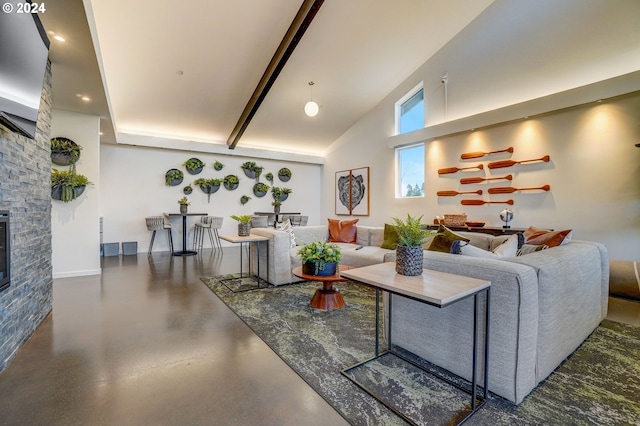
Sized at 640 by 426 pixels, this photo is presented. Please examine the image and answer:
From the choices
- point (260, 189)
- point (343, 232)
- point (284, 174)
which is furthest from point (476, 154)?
point (260, 189)

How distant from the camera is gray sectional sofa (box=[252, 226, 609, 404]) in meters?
1.67

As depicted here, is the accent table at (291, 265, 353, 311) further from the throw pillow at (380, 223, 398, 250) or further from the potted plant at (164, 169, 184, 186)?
the potted plant at (164, 169, 184, 186)

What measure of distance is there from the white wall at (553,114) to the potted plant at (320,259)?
3.53 metres

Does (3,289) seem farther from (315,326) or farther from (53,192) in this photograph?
(53,192)

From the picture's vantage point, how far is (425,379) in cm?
194

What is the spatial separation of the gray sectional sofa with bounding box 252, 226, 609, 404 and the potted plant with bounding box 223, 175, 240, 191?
21.3 ft

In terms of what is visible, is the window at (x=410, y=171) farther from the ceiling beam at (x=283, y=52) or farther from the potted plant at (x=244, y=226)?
the potted plant at (x=244, y=226)

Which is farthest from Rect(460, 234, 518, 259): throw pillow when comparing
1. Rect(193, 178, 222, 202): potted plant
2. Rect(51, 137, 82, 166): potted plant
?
Rect(193, 178, 222, 202): potted plant

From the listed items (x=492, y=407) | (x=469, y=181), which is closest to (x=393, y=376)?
(x=492, y=407)

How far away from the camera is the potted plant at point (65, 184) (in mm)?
4305

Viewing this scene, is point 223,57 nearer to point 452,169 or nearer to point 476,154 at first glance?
point 452,169

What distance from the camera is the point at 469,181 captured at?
Answer: 5.40 m

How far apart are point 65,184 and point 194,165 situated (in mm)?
3193

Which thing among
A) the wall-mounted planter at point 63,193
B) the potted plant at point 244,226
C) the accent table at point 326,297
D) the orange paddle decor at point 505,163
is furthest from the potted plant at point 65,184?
the orange paddle decor at point 505,163
